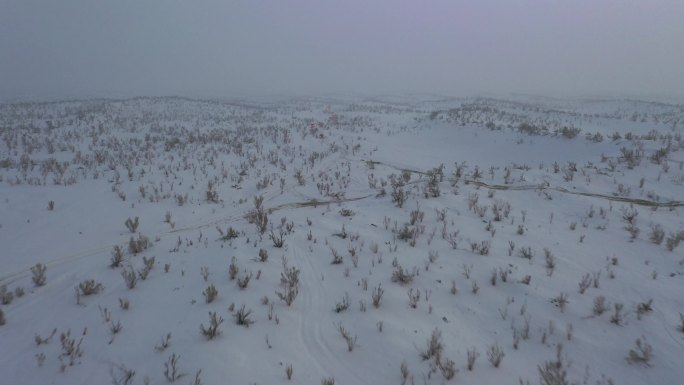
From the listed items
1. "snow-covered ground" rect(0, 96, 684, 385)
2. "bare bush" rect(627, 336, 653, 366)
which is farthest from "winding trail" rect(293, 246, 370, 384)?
"bare bush" rect(627, 336, 653, 366)

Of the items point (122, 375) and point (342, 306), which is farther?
point (342, 306)

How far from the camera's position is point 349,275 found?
16.1 feet

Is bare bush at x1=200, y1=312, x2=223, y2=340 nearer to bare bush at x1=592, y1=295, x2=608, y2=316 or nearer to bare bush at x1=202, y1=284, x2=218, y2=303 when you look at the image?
bare bush at x1=202, y1=284, x2=218, y2=303

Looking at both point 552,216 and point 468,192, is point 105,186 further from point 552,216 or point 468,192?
point 552,216

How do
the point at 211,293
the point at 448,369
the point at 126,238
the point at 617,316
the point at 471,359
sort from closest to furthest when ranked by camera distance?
the point at 448,369 < the point at 471,359 < the point at 617,316 < the point at 211,293 < the point at 126,238

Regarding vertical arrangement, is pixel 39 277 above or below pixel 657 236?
below

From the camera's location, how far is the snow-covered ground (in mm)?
3381

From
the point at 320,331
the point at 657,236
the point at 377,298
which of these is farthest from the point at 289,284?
the point at 657,236

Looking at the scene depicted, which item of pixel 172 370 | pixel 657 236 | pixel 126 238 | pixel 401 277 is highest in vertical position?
pixel 657 236

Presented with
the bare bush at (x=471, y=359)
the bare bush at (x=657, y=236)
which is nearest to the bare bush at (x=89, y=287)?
the bare bush at (x=471, y=359)

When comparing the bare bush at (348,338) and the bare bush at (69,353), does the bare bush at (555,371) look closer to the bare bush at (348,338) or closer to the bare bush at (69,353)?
the bare bush at (348,338)

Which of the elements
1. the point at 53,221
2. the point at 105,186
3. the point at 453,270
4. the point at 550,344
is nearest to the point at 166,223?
the point at 53,221

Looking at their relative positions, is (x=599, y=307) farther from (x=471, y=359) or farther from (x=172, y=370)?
(x=172, y=370)

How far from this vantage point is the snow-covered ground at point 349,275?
3381 mm
